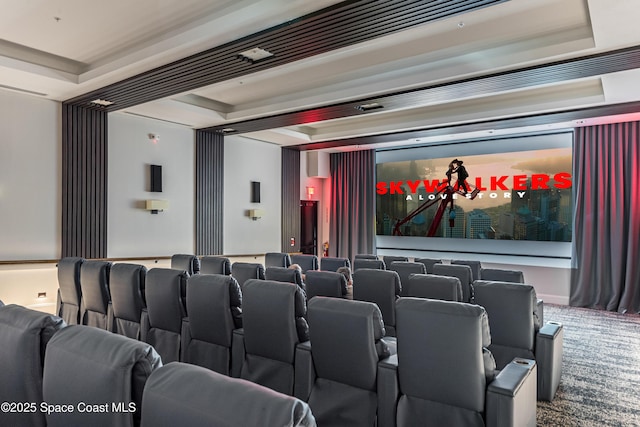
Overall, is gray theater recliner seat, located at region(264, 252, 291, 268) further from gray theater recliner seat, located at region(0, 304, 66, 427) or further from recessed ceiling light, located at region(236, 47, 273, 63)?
gray theater recliner seat, located at region(0, 304, 66, 427)

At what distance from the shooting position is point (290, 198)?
10.8m

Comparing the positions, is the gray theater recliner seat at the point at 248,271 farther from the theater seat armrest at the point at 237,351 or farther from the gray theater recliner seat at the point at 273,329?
the gray theater recliner seat at the point at 273,329

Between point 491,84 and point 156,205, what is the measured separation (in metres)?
5.94

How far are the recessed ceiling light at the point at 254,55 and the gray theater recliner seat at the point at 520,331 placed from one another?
3.26 metres

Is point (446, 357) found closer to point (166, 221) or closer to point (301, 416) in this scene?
point (301, 416)

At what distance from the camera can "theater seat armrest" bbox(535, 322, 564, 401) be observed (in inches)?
139

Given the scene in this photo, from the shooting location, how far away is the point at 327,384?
9.25ft

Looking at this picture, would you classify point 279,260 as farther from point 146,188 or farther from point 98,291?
point 146,188

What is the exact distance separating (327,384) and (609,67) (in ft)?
15.7

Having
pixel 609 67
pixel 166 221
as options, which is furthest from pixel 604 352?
pixel 166 221

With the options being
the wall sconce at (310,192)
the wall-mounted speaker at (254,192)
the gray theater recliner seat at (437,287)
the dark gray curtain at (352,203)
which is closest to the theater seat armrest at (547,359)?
the gray theater recliner seat at (437,287)

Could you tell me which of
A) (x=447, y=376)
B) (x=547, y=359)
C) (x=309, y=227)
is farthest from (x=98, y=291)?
(x=309, y=227)

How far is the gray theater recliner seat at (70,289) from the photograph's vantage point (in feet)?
15.6

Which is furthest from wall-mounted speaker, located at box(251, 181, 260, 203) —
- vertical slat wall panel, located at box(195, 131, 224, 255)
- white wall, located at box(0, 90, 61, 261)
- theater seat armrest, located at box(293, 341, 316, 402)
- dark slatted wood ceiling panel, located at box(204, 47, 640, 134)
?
theater seat armrest, located at box(293, 341, 316, 402)
